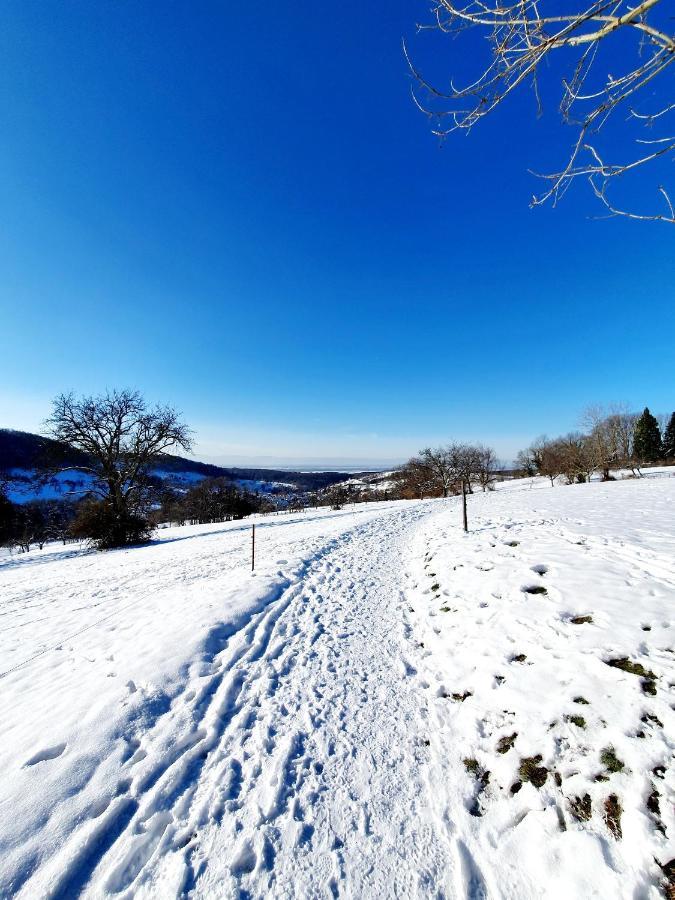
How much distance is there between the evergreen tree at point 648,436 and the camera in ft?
178

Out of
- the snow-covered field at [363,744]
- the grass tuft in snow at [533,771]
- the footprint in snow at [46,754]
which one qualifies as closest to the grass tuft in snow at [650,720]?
the snow-covered field at [363,744]

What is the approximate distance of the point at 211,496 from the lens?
61.7 meters

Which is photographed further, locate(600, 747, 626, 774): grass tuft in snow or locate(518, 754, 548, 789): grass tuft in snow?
locate(518, 754, 548, 789): grass tuft in snow

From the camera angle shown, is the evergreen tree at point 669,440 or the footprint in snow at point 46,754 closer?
the footprint in snow at point 46,754

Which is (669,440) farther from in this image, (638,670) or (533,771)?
(533,771)

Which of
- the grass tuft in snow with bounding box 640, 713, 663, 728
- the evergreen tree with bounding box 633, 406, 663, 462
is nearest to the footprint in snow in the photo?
the grass tuft in snow with bounding box 640, 713, 663, 728

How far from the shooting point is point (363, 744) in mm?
3283

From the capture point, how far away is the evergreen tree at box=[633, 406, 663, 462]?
5428 centimetres

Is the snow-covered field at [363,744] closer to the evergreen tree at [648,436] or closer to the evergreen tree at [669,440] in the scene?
the evergreen tree at [648,436]

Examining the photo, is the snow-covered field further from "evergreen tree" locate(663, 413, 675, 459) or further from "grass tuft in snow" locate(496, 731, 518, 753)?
"evergreen tree" locate(663, 413, 675, 459)

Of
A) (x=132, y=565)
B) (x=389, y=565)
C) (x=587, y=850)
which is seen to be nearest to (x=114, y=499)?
(x=132, y=565)

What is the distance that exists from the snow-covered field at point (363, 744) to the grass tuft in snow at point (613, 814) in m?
0.02

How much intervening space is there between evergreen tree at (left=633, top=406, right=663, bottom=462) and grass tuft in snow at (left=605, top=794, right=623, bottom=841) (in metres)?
69.4

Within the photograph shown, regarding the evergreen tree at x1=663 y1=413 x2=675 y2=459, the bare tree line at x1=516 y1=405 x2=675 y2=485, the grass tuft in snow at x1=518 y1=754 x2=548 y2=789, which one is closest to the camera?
the grass tuft in snow at x1=518 y1=754 x2=548 y2=789
